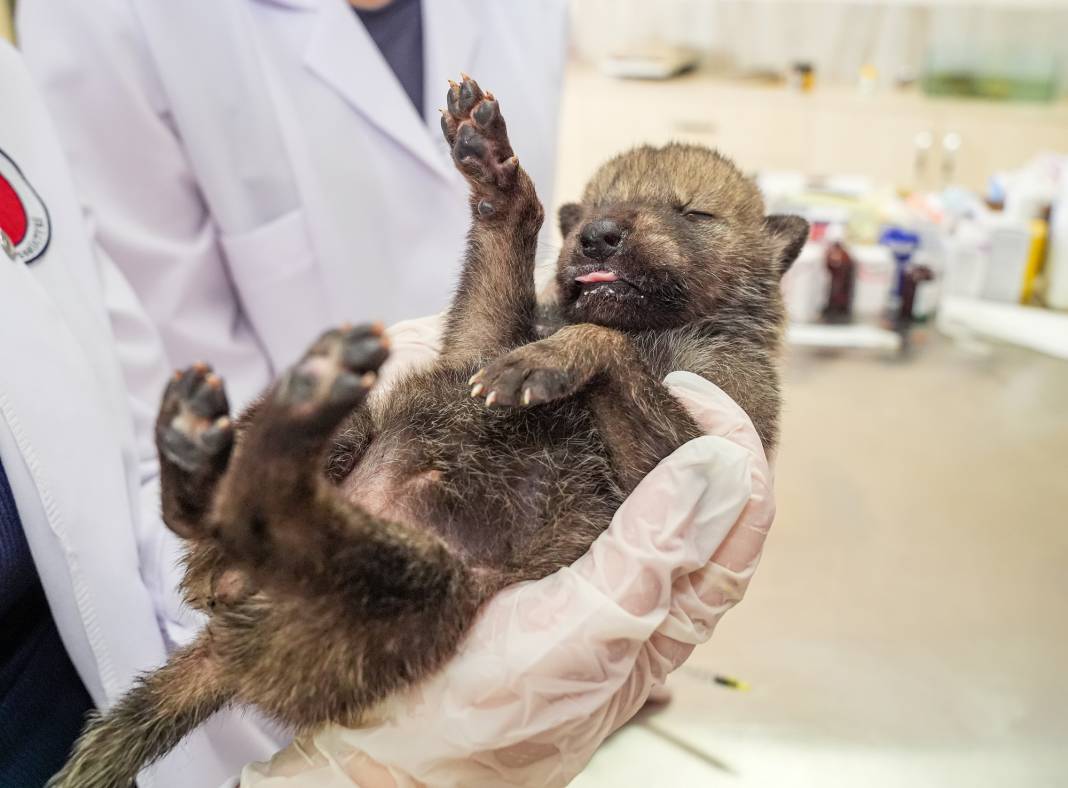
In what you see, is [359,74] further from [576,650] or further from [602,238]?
[576,650]

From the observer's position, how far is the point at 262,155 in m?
2.01

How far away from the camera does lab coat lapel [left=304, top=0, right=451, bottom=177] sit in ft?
6.69

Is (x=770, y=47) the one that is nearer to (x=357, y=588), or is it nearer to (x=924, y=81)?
(x=924, y=81)

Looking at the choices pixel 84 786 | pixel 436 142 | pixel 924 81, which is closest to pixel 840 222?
pixel 924 81

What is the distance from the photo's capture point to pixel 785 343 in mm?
1854

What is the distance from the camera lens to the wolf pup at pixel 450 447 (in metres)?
1.06

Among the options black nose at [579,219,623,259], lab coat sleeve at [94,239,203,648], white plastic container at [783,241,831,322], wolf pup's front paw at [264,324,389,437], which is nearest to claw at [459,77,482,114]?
black nose at [579,219,623,259]

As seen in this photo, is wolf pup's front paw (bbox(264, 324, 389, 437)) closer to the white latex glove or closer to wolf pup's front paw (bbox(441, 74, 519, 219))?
the white latex glove

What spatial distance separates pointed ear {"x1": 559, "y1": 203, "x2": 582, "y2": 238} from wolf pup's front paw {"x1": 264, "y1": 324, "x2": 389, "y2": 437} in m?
0.93

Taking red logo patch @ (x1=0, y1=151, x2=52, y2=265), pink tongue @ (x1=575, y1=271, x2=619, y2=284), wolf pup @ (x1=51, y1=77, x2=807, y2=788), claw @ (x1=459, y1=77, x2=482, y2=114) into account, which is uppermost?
claw @ (x1=459, y1=77, x2=482, y2=114)

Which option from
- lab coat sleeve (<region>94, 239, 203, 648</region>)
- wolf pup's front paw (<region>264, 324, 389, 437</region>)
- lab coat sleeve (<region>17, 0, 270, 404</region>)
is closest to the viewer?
wolf pup's front paw (<region>264, 324, 389, 437</region>)

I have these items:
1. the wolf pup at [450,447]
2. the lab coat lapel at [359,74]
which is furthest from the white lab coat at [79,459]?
the lab coat lapel at [359,74]

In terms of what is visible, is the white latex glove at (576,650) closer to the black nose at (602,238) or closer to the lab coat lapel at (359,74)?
the black nose at (602,238)

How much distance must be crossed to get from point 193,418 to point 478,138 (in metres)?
0.66
